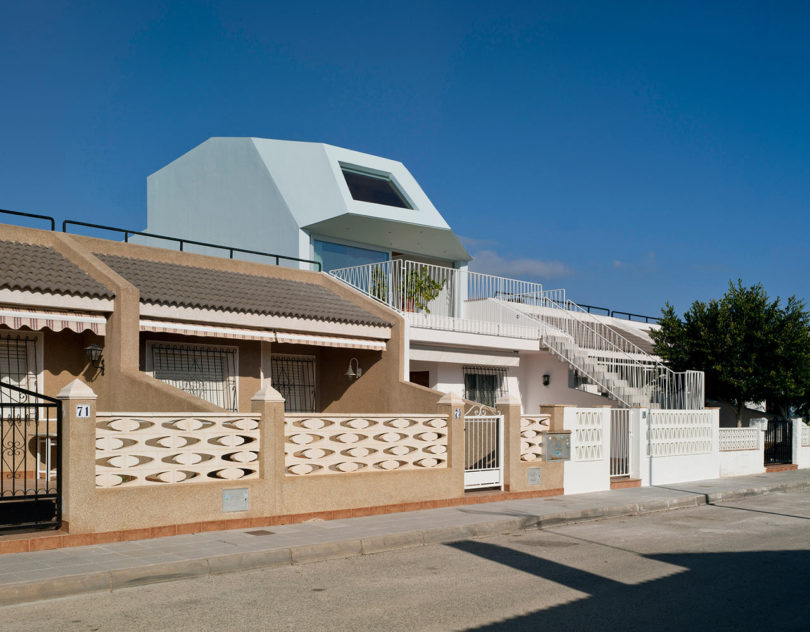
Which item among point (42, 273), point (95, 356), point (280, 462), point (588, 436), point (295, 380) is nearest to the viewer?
point (280, 462)

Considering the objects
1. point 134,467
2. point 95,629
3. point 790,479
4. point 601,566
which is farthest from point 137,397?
point 790,479

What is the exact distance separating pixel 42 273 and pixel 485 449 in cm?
825

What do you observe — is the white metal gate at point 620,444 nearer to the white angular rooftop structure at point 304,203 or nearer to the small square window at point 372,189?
the white angular rooftop structure at point 304,203

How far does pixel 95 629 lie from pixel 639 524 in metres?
9.29

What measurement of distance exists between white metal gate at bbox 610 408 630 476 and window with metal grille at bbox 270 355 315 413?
6.89m

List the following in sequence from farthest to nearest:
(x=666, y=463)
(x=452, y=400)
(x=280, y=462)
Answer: (x=666, y=463), (x=452, y=400), (x=280, y=462)

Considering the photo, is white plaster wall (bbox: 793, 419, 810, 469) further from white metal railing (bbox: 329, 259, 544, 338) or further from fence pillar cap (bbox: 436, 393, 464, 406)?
fence pillar cap (bbox: 436, 393, 464, 406)

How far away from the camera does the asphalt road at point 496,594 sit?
681 centimetres

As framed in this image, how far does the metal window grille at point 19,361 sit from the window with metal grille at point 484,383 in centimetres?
1152

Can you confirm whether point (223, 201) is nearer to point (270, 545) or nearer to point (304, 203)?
point (304, 203)

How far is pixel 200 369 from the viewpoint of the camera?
54.3ft

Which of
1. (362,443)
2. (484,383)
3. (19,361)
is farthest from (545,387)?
(19,361)

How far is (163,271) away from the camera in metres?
16.1

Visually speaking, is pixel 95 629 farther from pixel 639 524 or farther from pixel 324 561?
pixel 639 524
